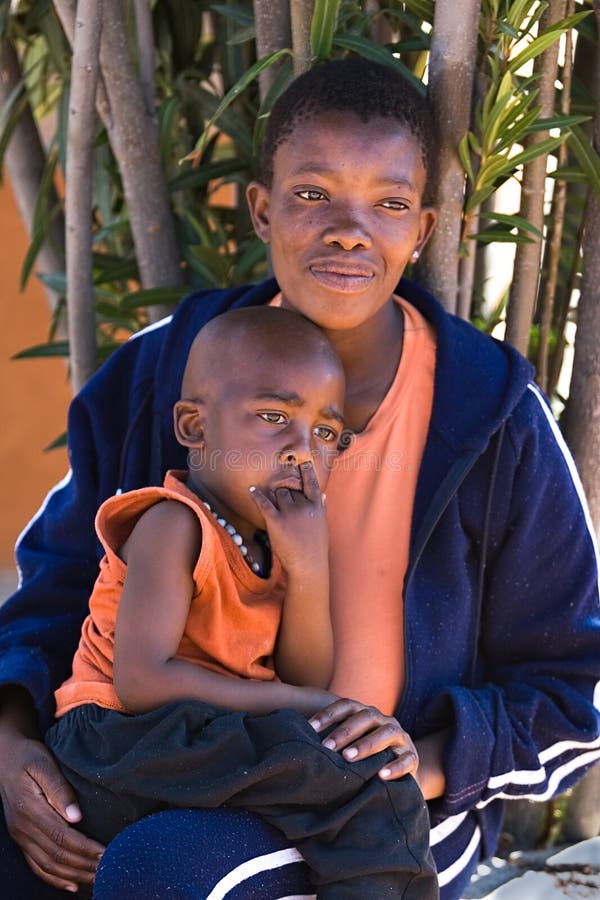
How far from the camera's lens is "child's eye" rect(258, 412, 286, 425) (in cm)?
192

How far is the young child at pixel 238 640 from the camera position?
1.71 metres

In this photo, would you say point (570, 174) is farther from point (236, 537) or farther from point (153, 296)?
point (236, 537)

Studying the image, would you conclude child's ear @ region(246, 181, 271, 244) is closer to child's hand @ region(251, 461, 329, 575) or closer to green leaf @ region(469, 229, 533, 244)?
green leaf @ region(469, 229, 533, 244)

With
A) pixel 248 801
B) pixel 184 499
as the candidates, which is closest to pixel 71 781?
pixel 248 801

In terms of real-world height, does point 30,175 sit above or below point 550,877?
above

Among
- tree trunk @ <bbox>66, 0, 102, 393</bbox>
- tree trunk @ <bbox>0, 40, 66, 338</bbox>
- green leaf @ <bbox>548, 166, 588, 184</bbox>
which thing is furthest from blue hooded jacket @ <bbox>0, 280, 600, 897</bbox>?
tree trunk @ <bbox>0, 40, 66, 338</bbox>

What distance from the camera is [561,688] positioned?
2.14 m

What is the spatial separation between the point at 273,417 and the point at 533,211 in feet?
2.64

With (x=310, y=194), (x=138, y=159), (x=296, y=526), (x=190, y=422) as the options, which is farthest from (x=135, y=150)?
(x=296, y=526)

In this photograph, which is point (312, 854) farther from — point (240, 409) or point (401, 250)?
point (401, 250)

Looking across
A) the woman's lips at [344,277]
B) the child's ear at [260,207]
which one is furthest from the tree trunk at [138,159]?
the woman's lips at [344,277]

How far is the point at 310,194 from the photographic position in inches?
83.0

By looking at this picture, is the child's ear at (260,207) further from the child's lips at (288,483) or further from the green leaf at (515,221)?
the child's lips at (288,483)

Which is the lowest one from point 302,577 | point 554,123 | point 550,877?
point 550,877
